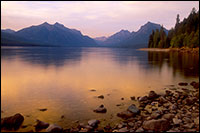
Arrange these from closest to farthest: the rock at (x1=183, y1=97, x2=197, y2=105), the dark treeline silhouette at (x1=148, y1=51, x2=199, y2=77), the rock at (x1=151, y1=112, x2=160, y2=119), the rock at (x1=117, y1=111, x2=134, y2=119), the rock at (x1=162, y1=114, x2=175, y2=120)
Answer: the rock at (x1=162, y1=114, x2=175, y2=120) → the rock at (x1=151, y1=112, x2=160, y2=119) → the rock at (x1=117, y1=111, x2=134, y2=119) → the rock at (x1=183, y1=97, x2=197, y2=105) → the dark treeline silhouette at (x1=148, y1=51, x2=199, y2=77)

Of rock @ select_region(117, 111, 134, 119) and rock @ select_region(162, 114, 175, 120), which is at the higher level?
rock @ select_region(162, 114, 175, 120)

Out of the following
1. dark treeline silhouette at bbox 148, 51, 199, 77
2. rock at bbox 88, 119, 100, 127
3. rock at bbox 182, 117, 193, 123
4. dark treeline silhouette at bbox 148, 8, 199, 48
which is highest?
dark treeline silhouette at bbox 148, 8, 199, 48

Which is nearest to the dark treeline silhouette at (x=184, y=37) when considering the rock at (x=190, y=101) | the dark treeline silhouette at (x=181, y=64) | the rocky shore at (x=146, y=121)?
the dark treeline silhouette at (x=181, y=64)

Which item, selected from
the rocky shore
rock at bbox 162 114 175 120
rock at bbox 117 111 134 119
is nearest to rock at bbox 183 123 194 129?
the rocky shore

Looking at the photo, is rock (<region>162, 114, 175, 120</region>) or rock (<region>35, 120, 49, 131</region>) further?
rock (<region>162, 114, 175, 120</region>)

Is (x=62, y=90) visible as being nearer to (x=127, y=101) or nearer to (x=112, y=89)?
(x=112, y=89)

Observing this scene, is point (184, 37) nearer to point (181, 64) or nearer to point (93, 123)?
point (181, 64)

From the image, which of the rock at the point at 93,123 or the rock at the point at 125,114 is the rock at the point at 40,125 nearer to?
the rock at the point at 93,123

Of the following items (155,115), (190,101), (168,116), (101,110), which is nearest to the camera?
(168,116)

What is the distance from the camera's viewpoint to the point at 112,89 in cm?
2123

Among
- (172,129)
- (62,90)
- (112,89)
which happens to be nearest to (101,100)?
(112,89)

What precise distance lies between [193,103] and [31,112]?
14628 millimetres

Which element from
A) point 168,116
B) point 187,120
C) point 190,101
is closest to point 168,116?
point 168,116

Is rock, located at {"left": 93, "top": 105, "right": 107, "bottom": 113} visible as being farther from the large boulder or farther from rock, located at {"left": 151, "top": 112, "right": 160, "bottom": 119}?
the large boulder
